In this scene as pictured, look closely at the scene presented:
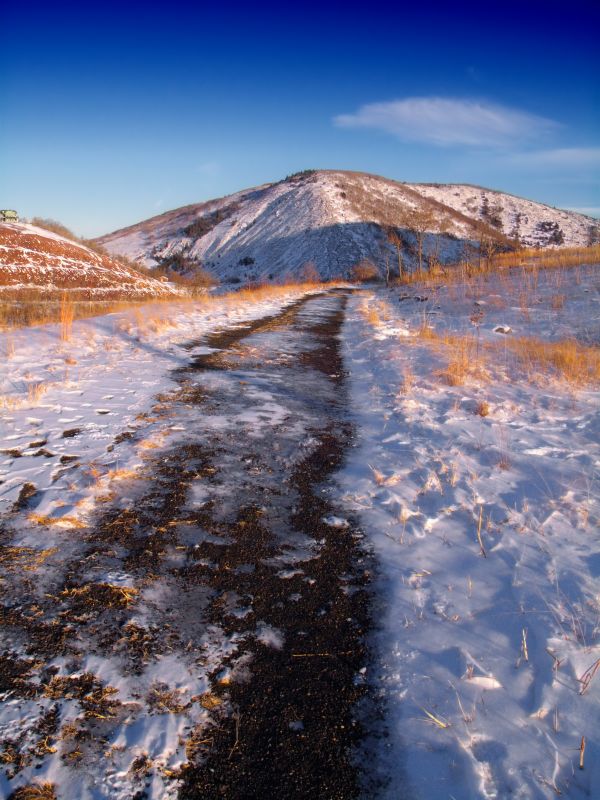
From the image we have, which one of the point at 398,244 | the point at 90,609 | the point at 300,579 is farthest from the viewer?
the point at 398,244

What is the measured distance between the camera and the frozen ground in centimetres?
179

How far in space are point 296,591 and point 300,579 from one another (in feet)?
0.36

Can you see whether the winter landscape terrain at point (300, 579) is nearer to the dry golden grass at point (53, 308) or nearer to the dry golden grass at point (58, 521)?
the dry golden grass at point (58, 521)

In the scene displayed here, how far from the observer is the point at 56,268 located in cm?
2050

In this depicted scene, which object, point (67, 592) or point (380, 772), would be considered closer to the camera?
point (380, 772)

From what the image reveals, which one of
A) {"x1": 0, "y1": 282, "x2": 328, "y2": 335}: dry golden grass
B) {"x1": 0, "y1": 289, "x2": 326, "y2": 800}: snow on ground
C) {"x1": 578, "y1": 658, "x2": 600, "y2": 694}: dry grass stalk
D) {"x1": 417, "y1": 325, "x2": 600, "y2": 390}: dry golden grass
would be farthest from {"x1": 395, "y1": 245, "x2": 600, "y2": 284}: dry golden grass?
{"x1": 578, "y1": 658, "x2": 600, "y2": 694}: dry grass stalk

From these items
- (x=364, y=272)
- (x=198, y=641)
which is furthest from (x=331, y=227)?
(x=198, y=641)

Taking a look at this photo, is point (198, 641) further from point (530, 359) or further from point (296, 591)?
point (530, 359)

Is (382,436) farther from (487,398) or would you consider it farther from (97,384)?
(97,384)

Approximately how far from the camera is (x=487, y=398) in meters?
6.08

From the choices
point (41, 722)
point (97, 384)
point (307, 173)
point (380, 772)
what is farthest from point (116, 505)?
point (307, 173)

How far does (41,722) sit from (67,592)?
0.83 m

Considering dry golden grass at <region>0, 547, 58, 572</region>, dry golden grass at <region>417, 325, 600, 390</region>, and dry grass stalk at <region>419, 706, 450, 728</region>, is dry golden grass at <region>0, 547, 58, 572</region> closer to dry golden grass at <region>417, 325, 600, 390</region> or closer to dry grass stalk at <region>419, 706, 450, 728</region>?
dry grass stalk at <region>419, 706, 450, 728</region>

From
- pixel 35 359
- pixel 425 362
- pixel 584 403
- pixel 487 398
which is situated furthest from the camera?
pixel 425 362
